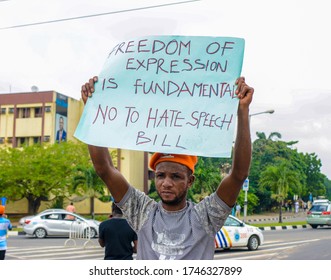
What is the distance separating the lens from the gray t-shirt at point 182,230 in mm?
2463

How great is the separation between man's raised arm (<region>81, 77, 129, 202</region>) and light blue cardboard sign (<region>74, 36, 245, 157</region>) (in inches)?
2.0

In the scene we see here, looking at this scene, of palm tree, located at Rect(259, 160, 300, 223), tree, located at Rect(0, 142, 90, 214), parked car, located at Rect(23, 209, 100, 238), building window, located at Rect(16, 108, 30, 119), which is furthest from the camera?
building window, located at Rect(16, 108, 30, 119)

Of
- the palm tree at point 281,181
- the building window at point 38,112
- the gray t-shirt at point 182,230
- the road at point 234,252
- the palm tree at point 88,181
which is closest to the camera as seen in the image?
the gray t-shirt at point 182,230

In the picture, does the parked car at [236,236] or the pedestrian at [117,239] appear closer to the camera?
the pedestrian at [117,239]

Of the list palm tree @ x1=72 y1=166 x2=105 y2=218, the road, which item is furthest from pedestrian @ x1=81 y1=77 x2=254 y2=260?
palm tree @ x1=72 y1=166 x2=105 y2=218

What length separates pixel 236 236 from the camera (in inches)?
546

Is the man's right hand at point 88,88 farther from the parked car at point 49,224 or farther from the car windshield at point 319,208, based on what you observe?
the car windshield at point 319,208

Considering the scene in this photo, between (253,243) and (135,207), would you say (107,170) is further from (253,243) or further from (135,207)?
(253,243)

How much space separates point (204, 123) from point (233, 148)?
20 cm

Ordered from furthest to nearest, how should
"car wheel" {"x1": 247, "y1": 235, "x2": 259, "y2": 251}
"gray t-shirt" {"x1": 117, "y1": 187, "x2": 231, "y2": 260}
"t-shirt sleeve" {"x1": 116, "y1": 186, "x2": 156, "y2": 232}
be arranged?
1. "car wheel" {"x1": 247, "y1": 235, "x2": 259, "y2": 251}
2. "t-shirt sleeve" {"x1": 116, "y1": 186, "x2": 156, "y2": 232}
3. "gray t-shirt" {"x1": 117, "y1": 187, "x2": 231, "y2": 260}

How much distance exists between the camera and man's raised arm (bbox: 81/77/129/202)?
2.67m

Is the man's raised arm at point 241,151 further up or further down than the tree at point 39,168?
further down

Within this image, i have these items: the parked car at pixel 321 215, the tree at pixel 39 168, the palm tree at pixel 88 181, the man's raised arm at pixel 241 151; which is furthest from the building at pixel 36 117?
the man's raised arm at pixel 241 151

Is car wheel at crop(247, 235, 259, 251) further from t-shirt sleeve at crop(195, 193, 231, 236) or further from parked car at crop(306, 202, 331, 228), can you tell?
parked car at crop(306, 202, 331, 228)
